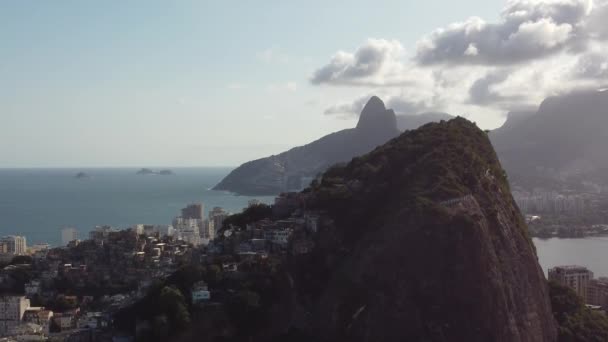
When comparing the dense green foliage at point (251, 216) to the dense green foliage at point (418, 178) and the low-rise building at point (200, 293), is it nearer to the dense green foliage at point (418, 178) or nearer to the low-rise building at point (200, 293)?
the dense green foliage at point (418, 178)

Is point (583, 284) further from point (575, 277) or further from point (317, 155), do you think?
point (317, 155)

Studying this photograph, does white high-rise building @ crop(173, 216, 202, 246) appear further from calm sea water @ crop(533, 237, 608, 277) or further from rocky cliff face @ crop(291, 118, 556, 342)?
rocky cliff face @ crop(291, 118, 556, 342)

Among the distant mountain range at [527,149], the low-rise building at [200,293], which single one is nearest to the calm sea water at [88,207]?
the distant mountain range at [527,149]

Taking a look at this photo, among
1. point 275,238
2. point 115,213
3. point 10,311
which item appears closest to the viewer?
point 275,238

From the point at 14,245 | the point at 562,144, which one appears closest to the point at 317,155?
the point at 562,144

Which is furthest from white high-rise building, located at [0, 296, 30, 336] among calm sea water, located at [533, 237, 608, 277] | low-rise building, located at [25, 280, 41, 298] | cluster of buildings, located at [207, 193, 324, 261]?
calm sea water, located at [533, 237, 608, 277]

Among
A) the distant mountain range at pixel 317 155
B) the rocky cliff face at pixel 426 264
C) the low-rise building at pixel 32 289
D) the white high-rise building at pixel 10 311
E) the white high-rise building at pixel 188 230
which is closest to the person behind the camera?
the rocky cliff face at pixel 426 264
